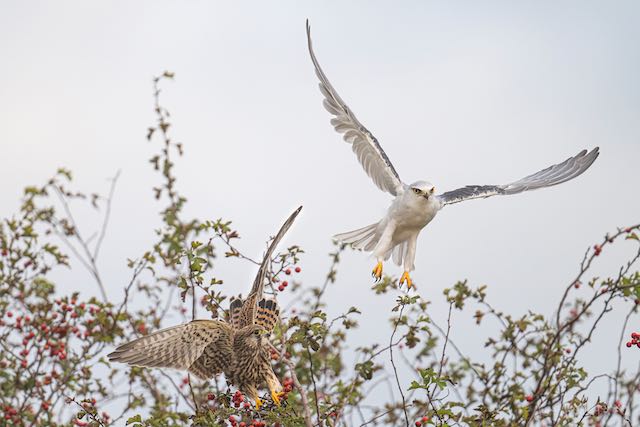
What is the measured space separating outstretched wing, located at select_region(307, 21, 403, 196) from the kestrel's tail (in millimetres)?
380

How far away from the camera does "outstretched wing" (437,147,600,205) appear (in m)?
7.89

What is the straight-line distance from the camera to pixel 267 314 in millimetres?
6867

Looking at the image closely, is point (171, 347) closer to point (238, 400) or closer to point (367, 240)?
point (238, 400)

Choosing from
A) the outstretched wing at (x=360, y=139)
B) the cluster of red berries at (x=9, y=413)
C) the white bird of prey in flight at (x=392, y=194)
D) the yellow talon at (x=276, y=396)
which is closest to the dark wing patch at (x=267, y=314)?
the yellow talon at (x=276, y=396)

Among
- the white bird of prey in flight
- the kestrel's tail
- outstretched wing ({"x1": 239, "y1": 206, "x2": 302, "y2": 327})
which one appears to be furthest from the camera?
the kestrel's tail

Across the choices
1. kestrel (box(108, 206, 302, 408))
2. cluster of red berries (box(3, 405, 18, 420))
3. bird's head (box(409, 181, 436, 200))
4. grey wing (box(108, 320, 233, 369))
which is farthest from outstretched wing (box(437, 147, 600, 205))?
cluster of red berries (box(3, 405, 18, 420))

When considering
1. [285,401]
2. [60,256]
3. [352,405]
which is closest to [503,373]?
[352,405]

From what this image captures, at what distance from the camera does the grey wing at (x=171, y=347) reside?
621 centimetres

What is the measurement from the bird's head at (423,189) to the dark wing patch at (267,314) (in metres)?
1.34

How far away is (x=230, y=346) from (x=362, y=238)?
178cm

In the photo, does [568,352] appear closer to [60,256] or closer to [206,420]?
[206,420]

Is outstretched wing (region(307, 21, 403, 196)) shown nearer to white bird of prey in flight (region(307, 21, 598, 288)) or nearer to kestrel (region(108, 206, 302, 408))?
white bird of prey in flight (region(307, 21, 598, 288))

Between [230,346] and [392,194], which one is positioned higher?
[392,194]

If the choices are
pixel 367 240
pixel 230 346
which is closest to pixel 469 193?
pixel 367 240
